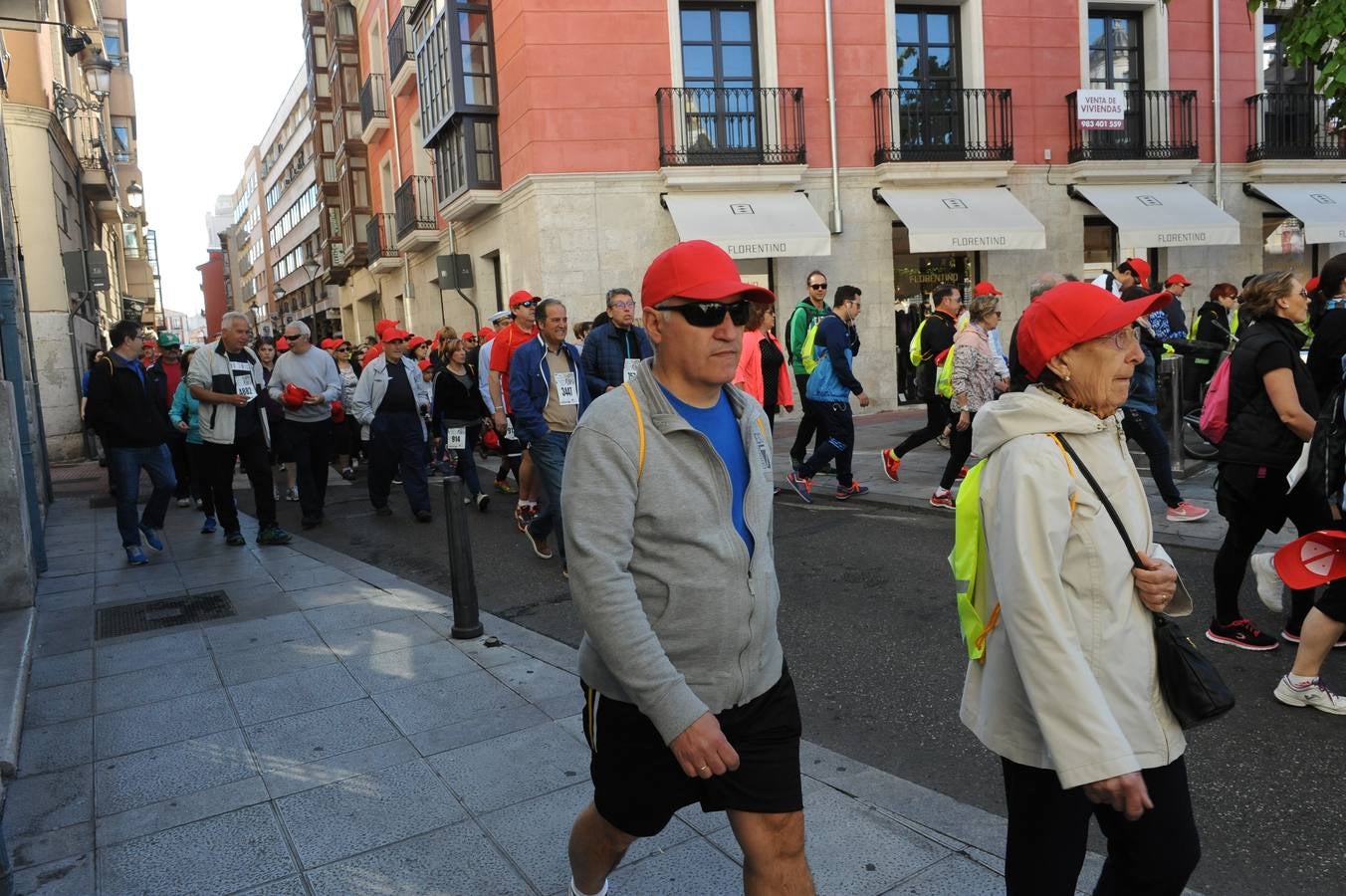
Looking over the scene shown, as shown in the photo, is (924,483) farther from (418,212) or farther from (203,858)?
(418,212)

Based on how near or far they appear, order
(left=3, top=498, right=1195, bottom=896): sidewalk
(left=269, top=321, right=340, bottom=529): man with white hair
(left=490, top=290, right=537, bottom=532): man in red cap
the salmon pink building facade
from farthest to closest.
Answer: the salmon pink building facade, (left=269, top=321, right=340, bottom=529): man with white hair, (left=490, top=290, right=537, bottom=532): man in red cap, (left=3, top=498, right=1195, bottom=896): sidewalk

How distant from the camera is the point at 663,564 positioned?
2.00 m

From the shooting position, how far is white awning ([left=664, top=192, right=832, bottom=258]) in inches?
620

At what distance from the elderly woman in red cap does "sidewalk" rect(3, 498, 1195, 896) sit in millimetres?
738

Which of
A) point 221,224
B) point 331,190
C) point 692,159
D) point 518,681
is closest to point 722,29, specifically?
point 692,159

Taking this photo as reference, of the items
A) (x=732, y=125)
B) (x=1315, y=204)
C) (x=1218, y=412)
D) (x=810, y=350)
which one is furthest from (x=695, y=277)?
(x=1315, y=204)

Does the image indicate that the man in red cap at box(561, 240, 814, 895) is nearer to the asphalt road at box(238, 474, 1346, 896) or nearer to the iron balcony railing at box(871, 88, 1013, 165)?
the asphalt road at box(238, 474, 1346, 896)

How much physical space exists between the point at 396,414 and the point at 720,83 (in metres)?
10.2

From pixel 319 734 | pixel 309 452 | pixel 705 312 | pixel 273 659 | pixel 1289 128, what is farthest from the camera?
pixel 1289 128

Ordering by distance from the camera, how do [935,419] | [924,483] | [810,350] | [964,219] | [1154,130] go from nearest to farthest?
[935,419]
[810,350]
[924,483]
[964,219]
[1154,130]

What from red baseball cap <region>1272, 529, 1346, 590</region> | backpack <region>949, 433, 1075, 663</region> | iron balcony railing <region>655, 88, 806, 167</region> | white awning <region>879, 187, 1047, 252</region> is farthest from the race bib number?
white awning <region>879, 187, 1047, 252</region>

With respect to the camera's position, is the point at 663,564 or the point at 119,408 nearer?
the point at 663,564

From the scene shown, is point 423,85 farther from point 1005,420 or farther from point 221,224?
point 221,224

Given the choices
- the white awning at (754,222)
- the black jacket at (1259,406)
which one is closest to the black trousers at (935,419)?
the black jacket at (1259,406)
